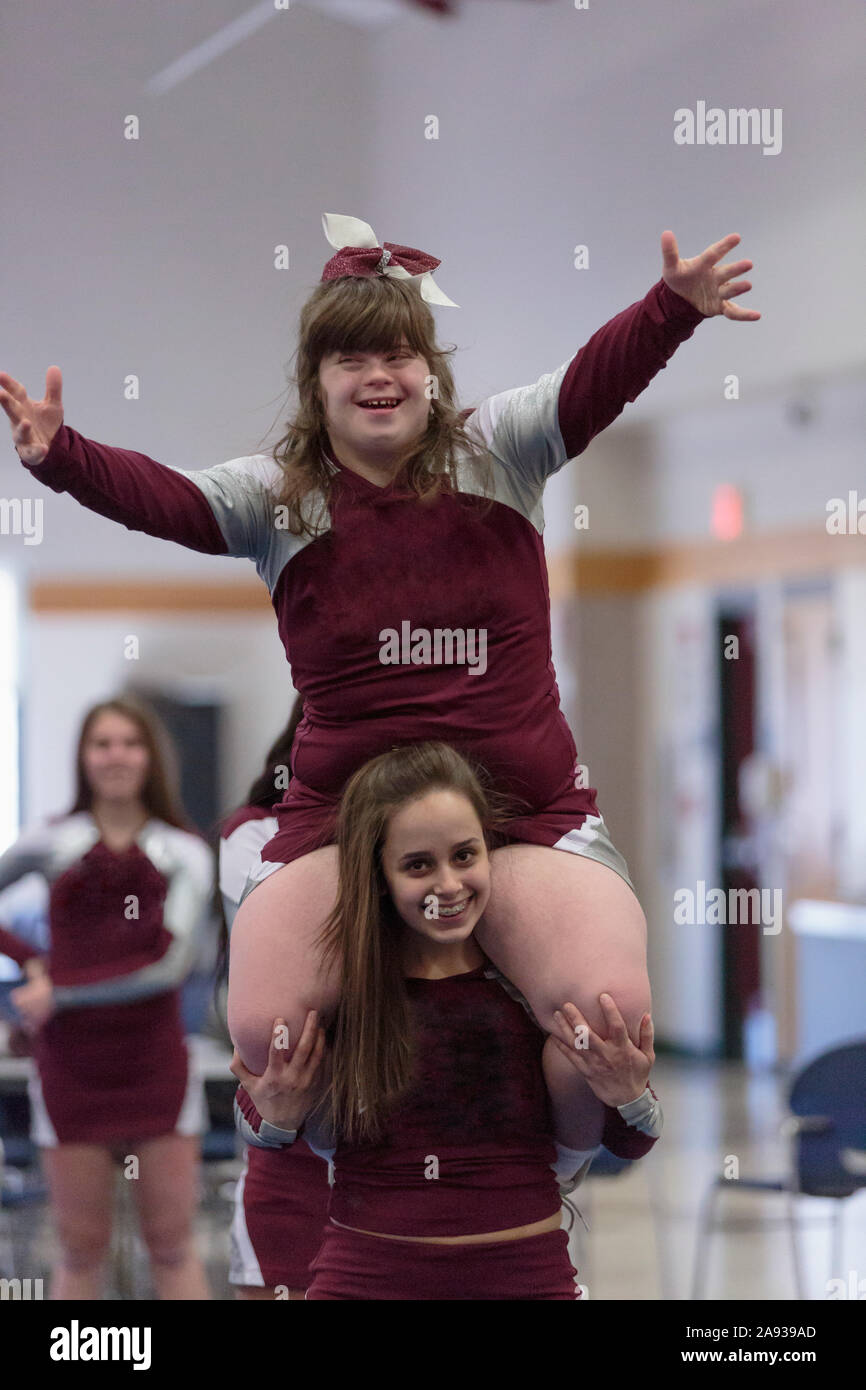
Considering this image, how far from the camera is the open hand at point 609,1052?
1.63 m

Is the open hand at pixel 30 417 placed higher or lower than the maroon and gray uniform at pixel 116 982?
higher

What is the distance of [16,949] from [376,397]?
6.49 feet

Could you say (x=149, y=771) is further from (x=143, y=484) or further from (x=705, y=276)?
(x=705, y=276)

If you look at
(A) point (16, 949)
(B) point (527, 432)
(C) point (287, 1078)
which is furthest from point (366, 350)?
(A) point (16, 949)

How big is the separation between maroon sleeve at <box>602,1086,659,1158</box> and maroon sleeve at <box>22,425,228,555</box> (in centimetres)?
82

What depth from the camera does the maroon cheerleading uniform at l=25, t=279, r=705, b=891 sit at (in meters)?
1.70

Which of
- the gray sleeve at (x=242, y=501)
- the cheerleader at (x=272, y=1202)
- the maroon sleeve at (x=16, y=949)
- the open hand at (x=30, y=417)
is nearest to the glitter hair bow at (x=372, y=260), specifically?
the gray sleeve at (x=242, y=501)

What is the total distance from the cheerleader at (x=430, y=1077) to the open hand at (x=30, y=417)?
502 millimetres

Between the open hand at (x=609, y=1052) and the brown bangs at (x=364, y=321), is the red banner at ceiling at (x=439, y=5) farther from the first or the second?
the open hand at (x=609, y=1052)

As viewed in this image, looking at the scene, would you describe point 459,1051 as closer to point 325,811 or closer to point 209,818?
point 325,811

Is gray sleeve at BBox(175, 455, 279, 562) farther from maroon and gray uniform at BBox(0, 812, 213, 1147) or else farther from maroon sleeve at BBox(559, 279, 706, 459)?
maroon and gray uniform at BBox(0, 812, 213, 1147)

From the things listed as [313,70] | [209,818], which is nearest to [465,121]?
[313,70]

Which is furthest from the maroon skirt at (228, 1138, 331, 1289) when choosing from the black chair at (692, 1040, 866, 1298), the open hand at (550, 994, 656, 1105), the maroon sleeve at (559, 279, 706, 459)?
the black chair at (692, 1040, 866, 1298)
